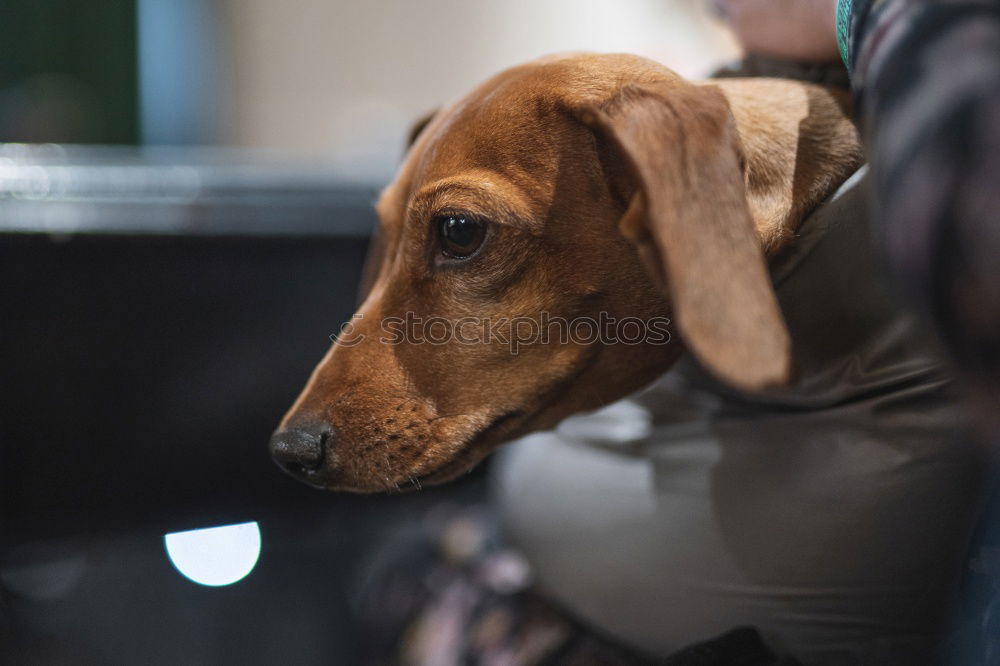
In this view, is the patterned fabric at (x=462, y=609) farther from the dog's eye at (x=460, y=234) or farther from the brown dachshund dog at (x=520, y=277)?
the dog's eye at (x=460, y=234)

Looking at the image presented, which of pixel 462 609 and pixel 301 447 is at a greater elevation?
pixel 301 447

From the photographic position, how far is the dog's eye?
74 cm

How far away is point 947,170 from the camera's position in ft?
1.26

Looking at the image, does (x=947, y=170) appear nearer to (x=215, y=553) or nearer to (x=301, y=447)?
(x=301, y=447)

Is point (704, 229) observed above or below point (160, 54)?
above

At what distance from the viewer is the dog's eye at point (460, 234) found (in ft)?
2.44

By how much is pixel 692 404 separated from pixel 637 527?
0.49ft

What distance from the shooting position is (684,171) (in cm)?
60

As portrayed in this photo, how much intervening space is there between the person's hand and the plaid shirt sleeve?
46 centimetres

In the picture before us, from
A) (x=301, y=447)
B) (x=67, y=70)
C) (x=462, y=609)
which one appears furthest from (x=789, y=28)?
(x=67, y=70)

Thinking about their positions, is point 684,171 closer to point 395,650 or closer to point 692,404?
point 692,404

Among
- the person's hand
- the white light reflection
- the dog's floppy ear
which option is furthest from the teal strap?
the white light reflection

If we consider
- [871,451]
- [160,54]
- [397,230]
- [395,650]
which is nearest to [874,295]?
[871,451]

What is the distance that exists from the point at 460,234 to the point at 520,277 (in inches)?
2.8
